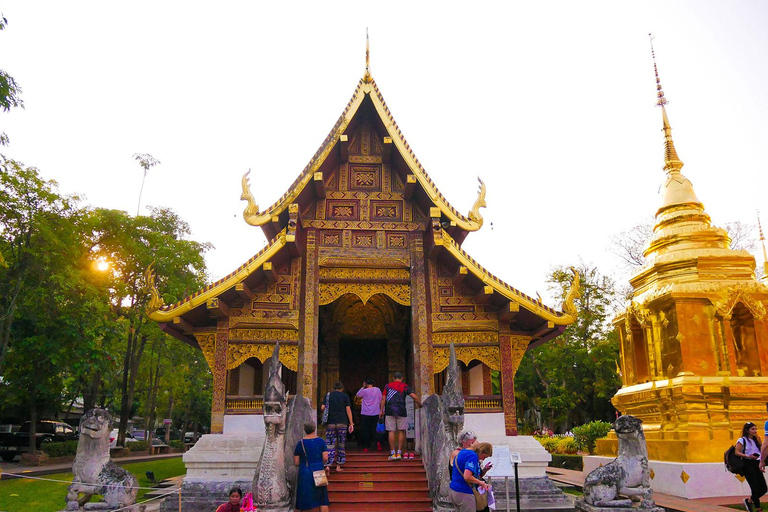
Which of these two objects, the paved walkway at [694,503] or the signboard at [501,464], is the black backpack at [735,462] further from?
the signboard at [501,464]

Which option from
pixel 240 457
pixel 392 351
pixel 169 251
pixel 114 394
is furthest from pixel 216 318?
pixel 114 394

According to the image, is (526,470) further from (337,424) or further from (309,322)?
(309,322)

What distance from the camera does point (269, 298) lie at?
32.0 ft

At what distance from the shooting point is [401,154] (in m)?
10.3

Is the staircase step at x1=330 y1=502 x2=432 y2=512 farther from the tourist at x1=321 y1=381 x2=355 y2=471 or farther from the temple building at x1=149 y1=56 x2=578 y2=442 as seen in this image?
the temple building at x1=149 y1=56 x2=578 y2=442

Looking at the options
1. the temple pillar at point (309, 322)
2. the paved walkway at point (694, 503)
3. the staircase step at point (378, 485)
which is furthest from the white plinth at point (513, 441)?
the temple pillar at point (309, 322)

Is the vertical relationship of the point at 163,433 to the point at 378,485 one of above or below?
below

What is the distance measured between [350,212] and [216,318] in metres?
3.01

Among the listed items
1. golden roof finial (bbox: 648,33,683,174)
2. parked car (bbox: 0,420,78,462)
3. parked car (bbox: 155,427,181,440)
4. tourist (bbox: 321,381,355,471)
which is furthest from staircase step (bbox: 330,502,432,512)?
parked car (bbox: 155,427,181,440)

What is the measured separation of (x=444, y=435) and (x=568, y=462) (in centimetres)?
1229

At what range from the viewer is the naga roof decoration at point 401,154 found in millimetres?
9664

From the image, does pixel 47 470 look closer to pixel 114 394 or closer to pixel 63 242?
pixel 63 242

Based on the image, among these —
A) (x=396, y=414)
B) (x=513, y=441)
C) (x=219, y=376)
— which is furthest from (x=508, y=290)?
(x=219, y=376)

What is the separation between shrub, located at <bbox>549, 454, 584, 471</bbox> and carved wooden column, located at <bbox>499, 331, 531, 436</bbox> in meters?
8.90
